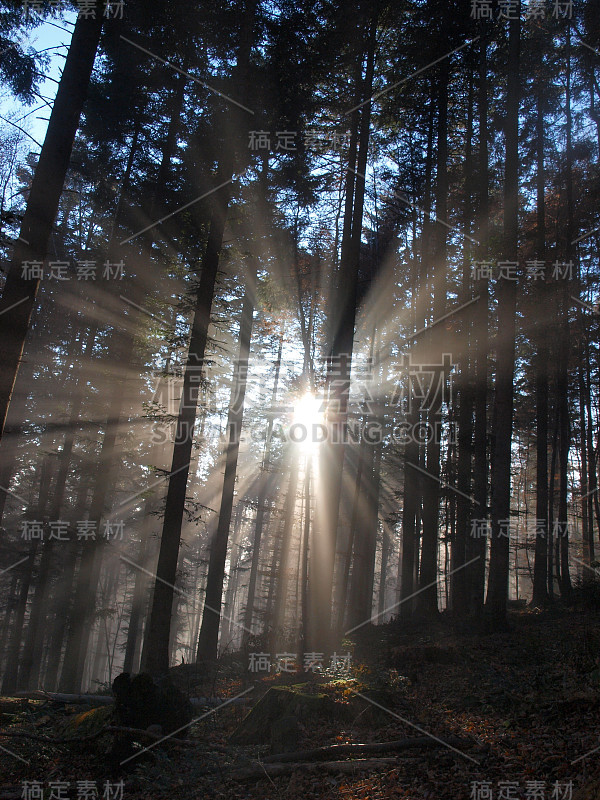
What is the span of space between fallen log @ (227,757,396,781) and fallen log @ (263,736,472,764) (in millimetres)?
178

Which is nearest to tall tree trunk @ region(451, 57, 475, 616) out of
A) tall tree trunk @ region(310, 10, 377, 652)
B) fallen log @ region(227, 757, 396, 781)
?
tall tree trunk @ region(310, 10, 377, 652)

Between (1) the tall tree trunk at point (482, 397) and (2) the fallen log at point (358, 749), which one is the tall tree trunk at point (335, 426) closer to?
(1) the tall tree trunk at point (482, 397)

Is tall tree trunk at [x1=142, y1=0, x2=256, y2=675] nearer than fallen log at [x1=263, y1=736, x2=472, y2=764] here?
No

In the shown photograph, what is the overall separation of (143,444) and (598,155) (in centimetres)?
2234

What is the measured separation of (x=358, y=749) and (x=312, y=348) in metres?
13.9

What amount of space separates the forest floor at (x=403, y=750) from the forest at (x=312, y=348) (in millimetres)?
45

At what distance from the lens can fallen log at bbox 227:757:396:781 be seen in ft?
18.4

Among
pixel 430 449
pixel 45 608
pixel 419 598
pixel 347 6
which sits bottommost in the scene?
pixel 45 608

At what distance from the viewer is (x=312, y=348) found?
1830 cm

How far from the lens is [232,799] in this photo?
5.23 metres

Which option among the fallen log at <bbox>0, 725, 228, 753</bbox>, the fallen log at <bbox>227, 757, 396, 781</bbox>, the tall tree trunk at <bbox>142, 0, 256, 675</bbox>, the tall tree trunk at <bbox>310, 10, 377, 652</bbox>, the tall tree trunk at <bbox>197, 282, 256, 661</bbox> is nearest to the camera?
the fallen log at <bbox>227, 757, 396, 781</bbox>

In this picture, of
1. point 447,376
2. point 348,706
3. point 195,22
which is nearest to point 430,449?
point 447,376

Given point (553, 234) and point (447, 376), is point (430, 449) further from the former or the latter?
point (553, 234)

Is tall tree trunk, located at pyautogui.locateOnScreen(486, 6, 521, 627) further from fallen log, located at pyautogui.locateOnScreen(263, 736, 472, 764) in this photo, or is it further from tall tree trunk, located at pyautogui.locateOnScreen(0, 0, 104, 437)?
tall tree trunk, located at pyautogui.locateOnScreen(0, 0, 104, 437)
